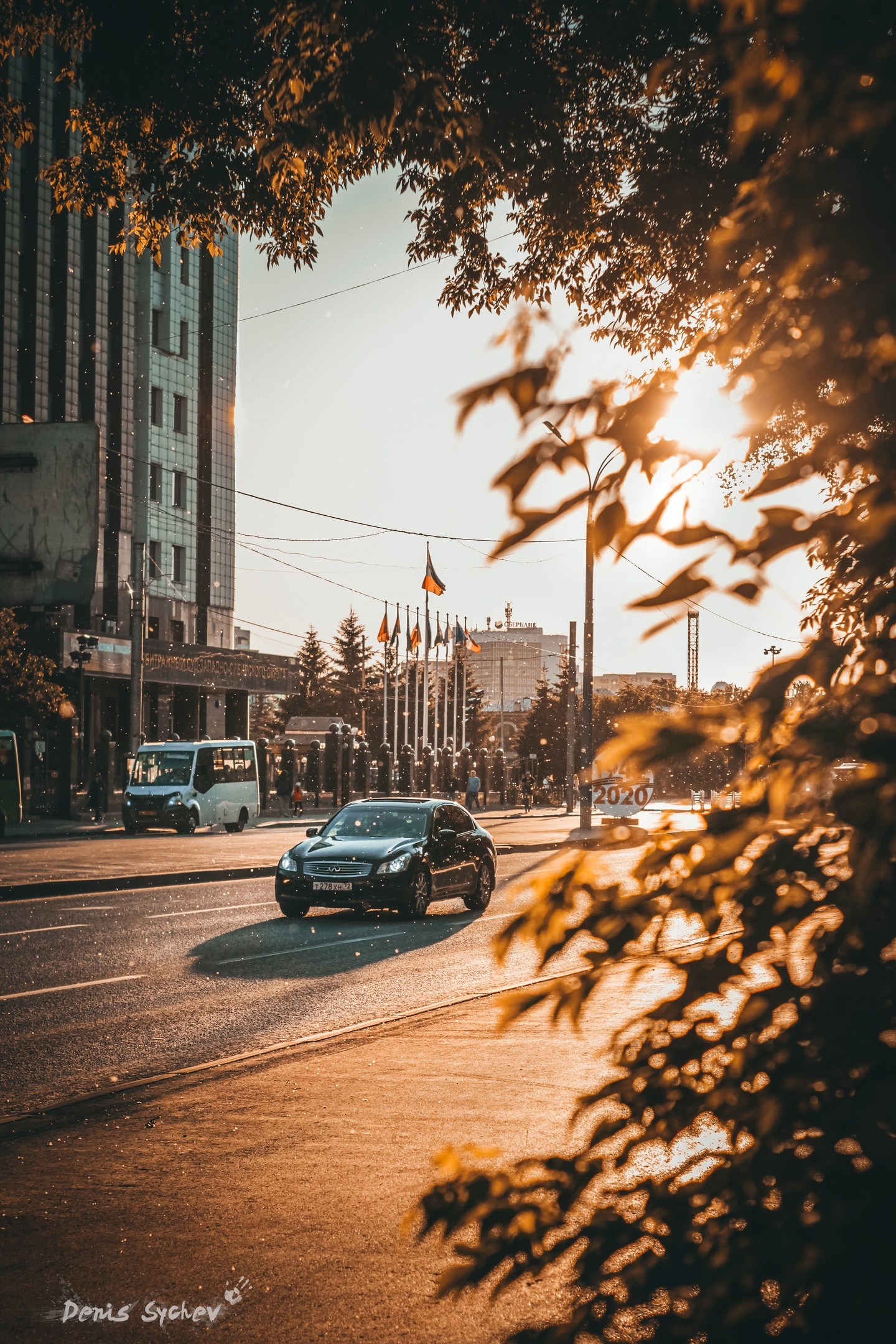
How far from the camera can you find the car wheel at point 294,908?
15.4 m

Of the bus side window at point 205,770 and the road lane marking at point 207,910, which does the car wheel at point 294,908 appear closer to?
the road lane marking at point 207,910

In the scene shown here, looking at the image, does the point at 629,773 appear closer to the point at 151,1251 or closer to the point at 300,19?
the point at 151,1251

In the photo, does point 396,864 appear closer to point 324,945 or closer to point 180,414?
point 324,945

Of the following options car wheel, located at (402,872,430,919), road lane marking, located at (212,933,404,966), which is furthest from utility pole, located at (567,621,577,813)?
road lane marking, located at (212,933,404,966)

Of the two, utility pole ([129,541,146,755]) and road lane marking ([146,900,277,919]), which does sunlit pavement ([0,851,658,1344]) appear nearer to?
road lane marking ([146,900,277,919])

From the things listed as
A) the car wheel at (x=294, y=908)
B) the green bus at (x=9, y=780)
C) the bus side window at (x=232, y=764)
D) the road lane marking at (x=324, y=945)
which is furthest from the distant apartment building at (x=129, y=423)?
the road lane marking at (x=324, y=945)

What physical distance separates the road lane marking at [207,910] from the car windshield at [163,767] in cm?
1948

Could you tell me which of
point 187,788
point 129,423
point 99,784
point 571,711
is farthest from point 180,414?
point 187,788

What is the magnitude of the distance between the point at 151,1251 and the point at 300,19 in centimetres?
506

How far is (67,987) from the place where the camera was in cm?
1009

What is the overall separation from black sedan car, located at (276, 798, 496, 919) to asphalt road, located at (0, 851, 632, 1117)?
1.05 ft

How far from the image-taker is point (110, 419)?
51.5 metres

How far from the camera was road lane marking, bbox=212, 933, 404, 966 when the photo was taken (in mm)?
11656

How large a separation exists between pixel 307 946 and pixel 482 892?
4357mm
